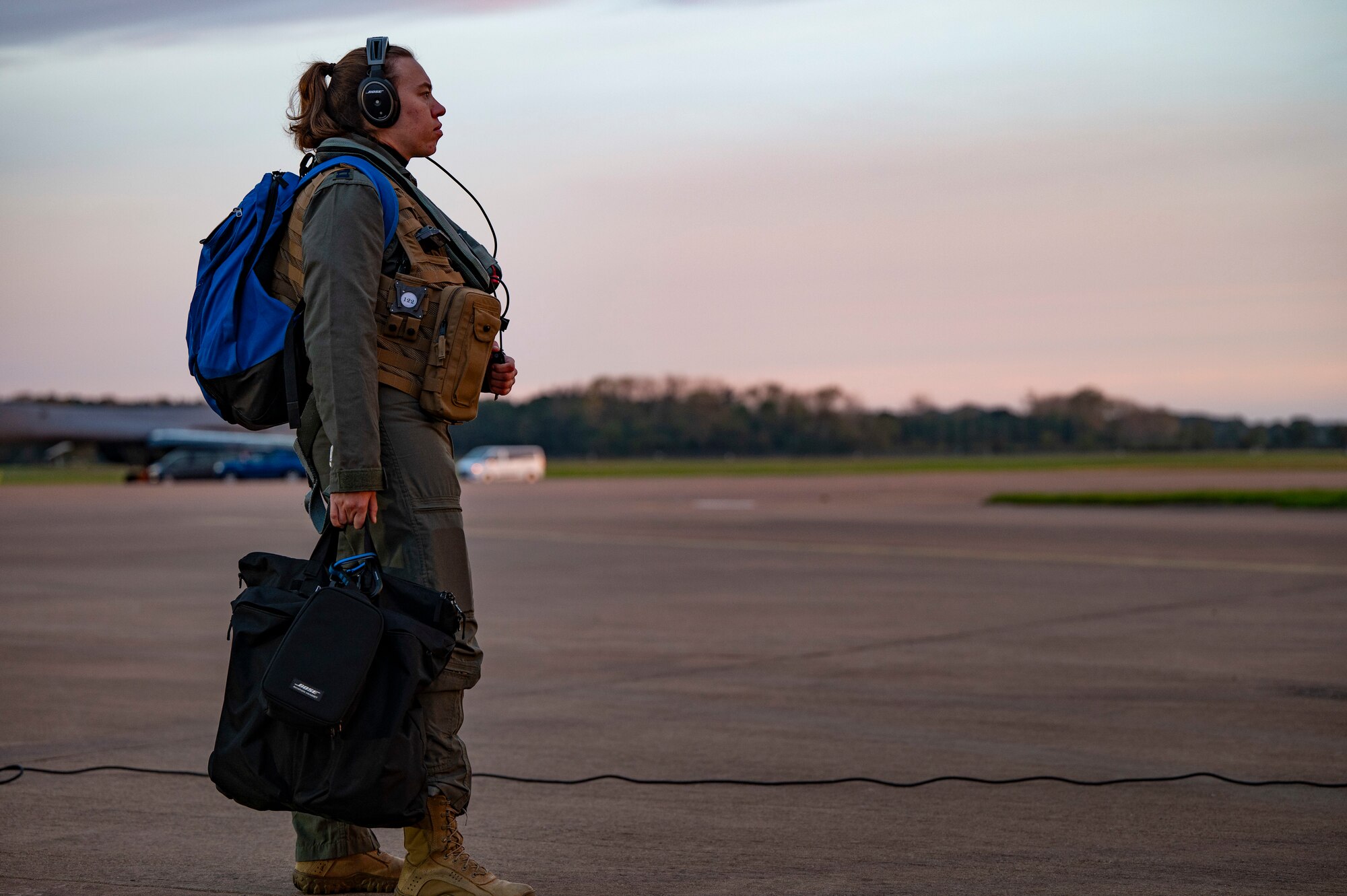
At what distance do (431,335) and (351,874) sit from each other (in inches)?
62.0

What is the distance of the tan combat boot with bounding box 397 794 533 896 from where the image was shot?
3.71m

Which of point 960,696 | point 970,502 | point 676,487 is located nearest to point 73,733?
point 960,696

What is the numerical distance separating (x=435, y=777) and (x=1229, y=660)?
6130mm

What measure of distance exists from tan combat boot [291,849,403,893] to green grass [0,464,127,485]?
5363cm

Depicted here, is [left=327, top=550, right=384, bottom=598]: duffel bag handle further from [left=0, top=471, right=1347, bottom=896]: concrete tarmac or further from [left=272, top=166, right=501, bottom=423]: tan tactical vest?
[left=0, top=471, right=1347, bottom=896]: concrete tarmac

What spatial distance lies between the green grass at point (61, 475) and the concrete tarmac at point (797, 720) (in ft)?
144

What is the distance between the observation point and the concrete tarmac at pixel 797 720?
421cm

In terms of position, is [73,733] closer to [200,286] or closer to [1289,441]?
[200,286]

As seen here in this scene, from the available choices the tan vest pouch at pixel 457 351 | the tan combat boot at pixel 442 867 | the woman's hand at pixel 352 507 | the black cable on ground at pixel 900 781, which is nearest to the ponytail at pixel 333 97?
the tan vest pouch at pixel 457 351

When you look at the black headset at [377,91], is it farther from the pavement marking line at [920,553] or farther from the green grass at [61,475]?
the green grass at [61,475]

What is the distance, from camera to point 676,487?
42.4m

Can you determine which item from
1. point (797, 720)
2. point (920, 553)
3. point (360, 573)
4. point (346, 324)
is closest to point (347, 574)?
point (360, 573)

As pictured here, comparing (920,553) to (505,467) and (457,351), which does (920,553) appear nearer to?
(457,351)

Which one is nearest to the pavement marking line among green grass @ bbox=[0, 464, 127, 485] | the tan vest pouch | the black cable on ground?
the black cable on ground
